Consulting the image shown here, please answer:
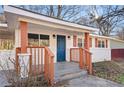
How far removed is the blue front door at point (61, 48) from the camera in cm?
1094

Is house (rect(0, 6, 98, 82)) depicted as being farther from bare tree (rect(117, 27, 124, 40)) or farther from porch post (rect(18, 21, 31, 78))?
bare tree (rect(117, 27, 124, 40))

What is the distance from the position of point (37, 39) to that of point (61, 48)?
1.94 meters

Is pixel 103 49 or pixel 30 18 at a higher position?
pixel 30 18

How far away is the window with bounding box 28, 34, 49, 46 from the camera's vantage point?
950 cm

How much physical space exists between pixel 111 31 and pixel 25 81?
20.9 meters

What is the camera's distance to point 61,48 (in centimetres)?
1116

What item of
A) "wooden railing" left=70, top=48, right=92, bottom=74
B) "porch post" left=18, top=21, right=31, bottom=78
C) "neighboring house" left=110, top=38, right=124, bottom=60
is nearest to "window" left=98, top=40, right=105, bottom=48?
"neighboring house" left=110, top=38, right=124, bottom=60

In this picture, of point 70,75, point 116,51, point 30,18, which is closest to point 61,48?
point 70,75

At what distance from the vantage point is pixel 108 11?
2225cm

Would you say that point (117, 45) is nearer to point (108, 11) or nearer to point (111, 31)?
point (111, 31)

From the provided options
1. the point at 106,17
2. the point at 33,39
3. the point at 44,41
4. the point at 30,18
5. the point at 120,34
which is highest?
the point at 106,17

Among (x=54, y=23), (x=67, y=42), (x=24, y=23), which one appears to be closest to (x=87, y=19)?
(x=67, y=42)

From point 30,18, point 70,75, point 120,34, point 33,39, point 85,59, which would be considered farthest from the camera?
point 120,34

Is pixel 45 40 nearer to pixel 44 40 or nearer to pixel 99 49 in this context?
pixel 44 40
